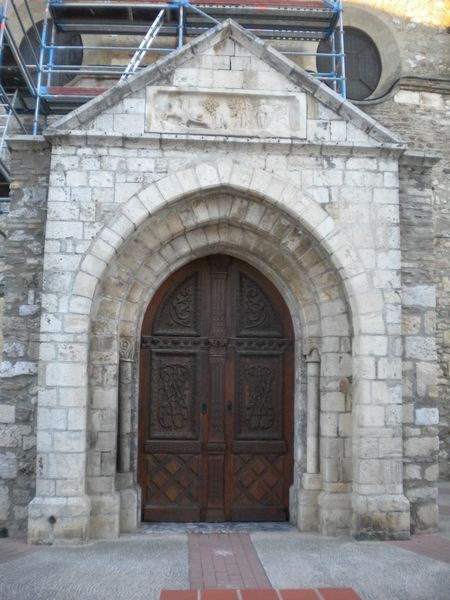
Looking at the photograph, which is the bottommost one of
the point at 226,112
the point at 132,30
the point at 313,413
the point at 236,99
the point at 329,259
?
the point at 313,413

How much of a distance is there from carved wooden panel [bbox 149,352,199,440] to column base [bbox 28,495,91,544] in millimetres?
1230

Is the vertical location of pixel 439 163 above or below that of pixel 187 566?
above

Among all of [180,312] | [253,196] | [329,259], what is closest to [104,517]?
[180,312]

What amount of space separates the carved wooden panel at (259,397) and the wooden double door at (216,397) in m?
0.01

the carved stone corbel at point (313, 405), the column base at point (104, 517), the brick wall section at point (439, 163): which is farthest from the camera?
the brick wall section at point (439, 163)

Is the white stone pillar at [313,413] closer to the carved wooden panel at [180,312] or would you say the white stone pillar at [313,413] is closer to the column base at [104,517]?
the carved wooden panel at [180,312]

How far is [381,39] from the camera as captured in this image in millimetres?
10445

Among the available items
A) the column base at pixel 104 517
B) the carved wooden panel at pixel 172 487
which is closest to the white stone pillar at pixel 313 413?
the carved wooden panel at pixel 172 487

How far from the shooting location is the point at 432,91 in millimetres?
10203

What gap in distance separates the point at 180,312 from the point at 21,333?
1680mm

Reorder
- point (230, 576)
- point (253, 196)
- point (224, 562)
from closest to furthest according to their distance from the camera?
1. point (230, 576)
2. point (224, 562)
3. point (253, 196)

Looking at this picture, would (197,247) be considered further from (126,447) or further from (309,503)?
(309,503)

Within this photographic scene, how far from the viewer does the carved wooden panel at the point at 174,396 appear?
6629mm

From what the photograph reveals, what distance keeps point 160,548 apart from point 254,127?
13.5ft
